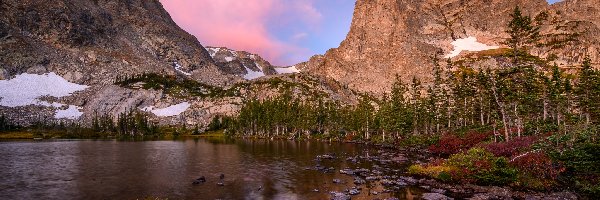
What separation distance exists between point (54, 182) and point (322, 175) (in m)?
33.1

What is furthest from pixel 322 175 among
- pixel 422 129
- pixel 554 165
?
pixel 422 129

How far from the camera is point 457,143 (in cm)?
7425

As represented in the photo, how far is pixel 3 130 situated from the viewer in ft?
626

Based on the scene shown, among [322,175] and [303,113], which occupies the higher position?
[303,113]

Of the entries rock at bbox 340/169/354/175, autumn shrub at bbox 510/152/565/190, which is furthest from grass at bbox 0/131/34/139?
autumn shrub at bbox 510/152/565/190

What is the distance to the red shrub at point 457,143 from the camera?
236ft

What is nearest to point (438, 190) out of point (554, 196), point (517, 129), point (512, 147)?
point (554, 196)

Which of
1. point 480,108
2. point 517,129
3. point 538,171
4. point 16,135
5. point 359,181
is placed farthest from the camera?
point 16,135

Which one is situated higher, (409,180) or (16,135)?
(16,135)

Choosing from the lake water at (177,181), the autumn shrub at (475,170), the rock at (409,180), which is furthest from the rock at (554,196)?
the rock at (409,180)

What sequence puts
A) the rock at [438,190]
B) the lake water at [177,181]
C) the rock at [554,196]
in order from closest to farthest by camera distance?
1. the rock at [554,196]
2. the rock at [438,190]
3. the lake water at [177,181]

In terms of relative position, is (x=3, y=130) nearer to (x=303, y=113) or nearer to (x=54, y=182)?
(x=303, y=113)

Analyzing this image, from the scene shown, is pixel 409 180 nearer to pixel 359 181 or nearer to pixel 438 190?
pixel 359 181

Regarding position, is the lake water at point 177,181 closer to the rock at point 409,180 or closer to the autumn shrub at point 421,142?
the rock at point 409,180
